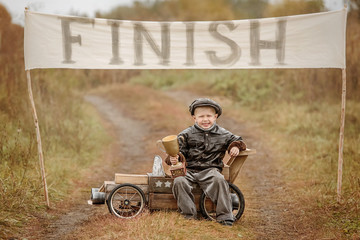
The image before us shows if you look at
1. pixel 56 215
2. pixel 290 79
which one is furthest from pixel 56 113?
pixel 290 79

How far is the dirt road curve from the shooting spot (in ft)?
17.5

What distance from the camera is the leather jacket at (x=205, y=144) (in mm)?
5367

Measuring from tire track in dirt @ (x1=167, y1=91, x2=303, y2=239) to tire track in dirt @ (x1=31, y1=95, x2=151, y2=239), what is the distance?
220cm

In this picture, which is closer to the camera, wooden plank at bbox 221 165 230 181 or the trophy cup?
the trophy cup

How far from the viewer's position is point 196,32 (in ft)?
20.2

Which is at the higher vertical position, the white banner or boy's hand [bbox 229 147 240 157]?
the white banner

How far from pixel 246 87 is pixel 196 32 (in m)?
12.1

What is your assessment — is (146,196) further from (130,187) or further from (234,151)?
(234,151)

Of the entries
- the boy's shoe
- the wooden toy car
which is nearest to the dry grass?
the boy's shoe

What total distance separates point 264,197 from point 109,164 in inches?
159

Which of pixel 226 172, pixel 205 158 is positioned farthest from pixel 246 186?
pixel 205 158

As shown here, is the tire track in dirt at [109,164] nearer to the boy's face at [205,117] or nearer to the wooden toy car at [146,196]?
the wooden toy car at [146,196]

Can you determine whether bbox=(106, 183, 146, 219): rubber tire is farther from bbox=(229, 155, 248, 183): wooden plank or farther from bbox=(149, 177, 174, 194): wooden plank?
bbox=(229, 155, 248, 183): wooden plank

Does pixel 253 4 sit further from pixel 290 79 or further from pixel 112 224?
pixel 112 224
